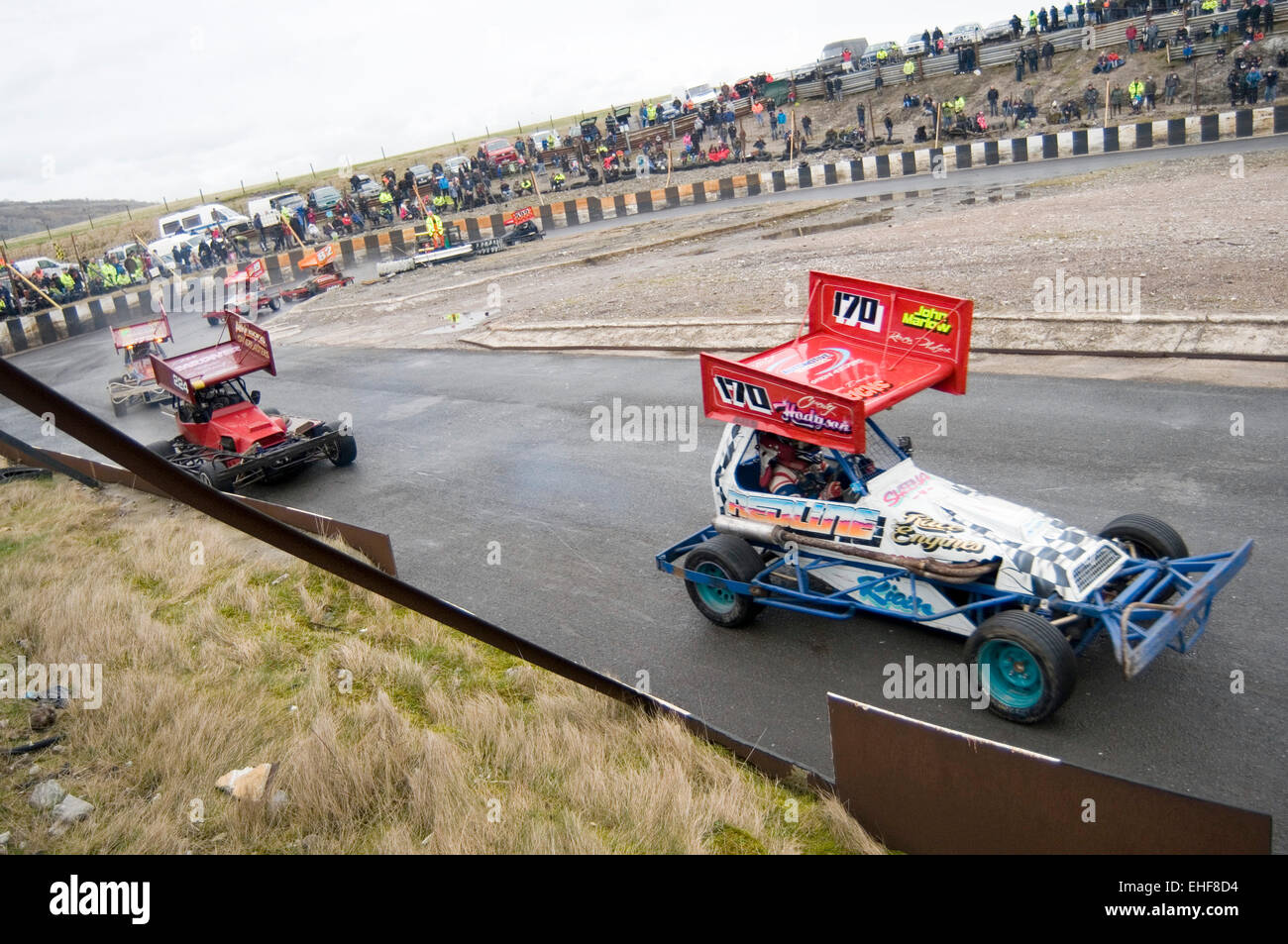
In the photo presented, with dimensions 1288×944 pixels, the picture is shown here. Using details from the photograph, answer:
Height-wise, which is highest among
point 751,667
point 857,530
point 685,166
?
point 685,166

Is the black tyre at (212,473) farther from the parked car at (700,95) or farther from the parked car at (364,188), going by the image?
the parked car at (700,95)

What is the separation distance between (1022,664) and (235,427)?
11.0 m

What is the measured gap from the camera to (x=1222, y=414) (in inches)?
400

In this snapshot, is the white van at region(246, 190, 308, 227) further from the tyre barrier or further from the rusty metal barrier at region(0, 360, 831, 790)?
the rusty metal barrier at region(0, 360, 831, 790)

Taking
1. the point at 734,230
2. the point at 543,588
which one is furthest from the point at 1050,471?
the point at 734,230

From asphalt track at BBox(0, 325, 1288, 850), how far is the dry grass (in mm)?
858

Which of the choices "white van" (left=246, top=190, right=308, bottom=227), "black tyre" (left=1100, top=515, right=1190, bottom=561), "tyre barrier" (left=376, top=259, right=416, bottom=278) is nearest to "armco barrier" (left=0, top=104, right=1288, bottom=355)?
"white van" (left=246, top=190, right=308, bottom=227)

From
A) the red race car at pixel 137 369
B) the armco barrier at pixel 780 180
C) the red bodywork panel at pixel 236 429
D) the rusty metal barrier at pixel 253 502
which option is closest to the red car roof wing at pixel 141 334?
the red race car at pixel 137 369

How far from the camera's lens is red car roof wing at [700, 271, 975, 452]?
22.0 ft

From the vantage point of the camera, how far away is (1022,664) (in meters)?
5.92
